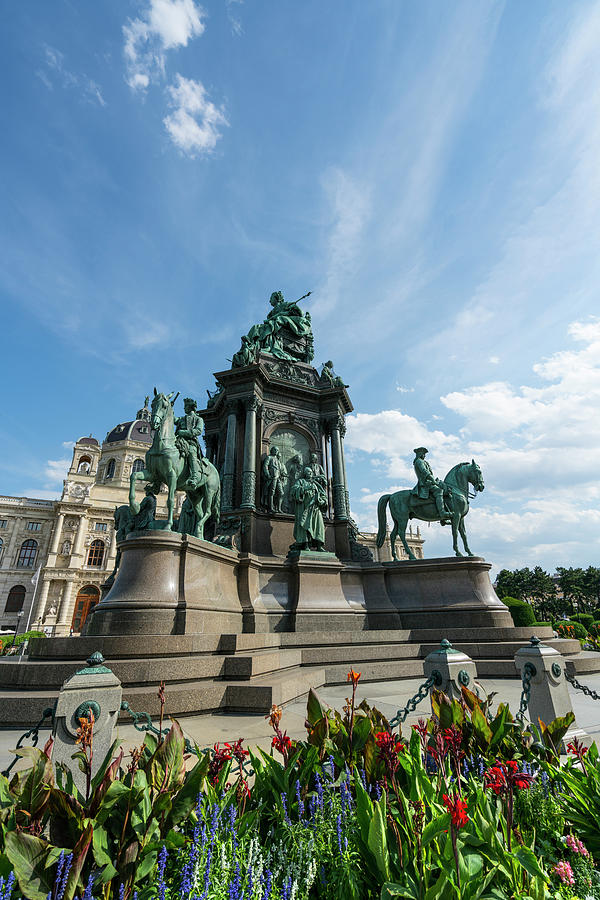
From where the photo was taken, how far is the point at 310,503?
1442 centimetres

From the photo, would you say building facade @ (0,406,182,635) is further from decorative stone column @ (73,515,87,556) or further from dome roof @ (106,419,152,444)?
dome roof @ (106,419,152,444)

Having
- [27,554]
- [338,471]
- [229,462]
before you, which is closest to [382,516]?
[338,471]

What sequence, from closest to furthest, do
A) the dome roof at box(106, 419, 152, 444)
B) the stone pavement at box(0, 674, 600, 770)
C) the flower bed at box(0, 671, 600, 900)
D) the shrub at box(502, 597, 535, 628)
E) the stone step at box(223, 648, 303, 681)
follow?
the flower bed at box(0, 671, 600, 900) < the stone pavement at box(0, 674, 600, 770) < the stone step at box(223, 648, 303, 681) < the shrub at box(502, 597, 535, 628) < the dome roof at box(106, 419, 152, 444)

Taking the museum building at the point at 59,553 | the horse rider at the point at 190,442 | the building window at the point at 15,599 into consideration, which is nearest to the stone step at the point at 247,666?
the horse rider at the point at 190,442

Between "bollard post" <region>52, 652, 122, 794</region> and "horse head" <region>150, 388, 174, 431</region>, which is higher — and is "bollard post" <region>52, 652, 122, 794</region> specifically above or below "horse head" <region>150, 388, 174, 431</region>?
below

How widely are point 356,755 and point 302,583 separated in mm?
10355

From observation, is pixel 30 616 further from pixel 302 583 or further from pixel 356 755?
pixel 356 755

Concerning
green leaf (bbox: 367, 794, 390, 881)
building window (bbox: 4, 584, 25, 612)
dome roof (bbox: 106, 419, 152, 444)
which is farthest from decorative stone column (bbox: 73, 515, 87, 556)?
green leaf (bbox: 367, 794, 390, 881)

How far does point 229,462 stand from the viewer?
17656mm

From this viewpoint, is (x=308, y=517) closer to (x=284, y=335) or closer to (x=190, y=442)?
(x=190, y=442)

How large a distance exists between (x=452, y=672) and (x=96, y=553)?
70.1 m

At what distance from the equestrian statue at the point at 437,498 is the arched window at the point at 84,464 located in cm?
7728

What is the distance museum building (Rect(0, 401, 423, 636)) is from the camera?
59.8 metres

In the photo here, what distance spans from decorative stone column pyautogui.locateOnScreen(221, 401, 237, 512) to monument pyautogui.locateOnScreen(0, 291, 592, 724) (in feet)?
0.16
